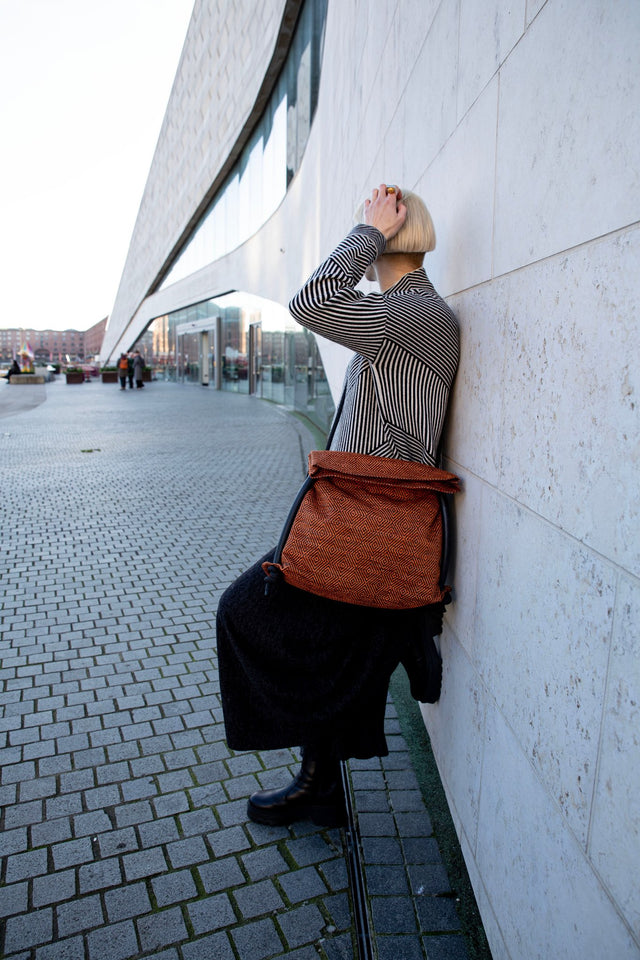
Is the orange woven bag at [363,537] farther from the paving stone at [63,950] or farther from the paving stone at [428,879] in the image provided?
the paving stone at [63,950]

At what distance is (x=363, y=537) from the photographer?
2.03 metres

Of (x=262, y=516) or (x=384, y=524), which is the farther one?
(x=262, y=516)

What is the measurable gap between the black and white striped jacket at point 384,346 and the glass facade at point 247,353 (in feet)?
33.7

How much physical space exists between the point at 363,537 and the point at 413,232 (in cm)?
103

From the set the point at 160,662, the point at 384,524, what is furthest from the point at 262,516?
the point at 384,524

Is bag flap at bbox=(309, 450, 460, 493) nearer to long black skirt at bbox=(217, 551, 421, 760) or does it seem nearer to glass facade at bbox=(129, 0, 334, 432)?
Answer: long black skirt at bbox=(217, 551, 421, 760)

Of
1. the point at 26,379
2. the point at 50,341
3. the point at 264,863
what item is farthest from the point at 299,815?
the point at 50,341

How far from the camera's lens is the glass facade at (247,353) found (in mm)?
17062

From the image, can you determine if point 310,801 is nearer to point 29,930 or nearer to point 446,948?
point 446,948

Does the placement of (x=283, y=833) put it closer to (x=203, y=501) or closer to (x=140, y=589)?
(x=140, y=589)

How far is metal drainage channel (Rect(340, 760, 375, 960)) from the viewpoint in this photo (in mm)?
2049

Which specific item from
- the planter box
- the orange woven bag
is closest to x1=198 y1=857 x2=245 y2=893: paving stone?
the orange woven bag

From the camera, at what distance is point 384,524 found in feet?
6.75

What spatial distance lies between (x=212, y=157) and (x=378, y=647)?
98.6 ft
